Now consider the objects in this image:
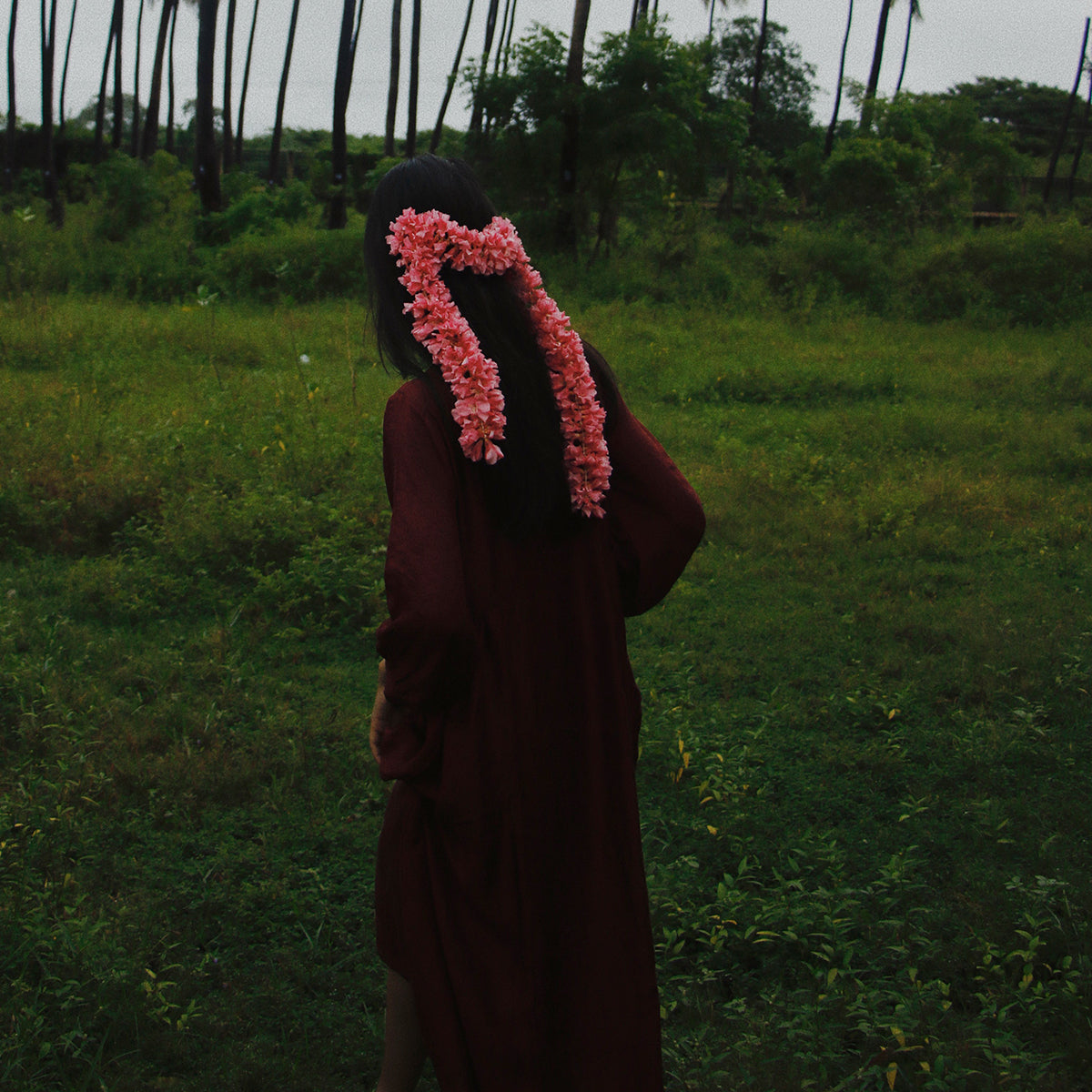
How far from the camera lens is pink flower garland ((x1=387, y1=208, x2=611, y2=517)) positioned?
5.70 ft

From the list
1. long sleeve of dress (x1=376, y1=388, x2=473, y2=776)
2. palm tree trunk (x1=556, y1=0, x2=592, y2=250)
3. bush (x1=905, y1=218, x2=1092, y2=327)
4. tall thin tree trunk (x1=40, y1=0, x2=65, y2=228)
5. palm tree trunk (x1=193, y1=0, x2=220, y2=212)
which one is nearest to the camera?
long sleeve of dress (x1=376, y1=388, x2=473, y2=776)

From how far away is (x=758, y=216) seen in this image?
21.7m

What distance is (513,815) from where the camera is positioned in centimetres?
179

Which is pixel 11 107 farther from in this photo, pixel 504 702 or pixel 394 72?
pixel 504 702

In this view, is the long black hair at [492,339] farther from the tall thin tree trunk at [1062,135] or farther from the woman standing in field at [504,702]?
the tall thin tree trunk at [1062,135]

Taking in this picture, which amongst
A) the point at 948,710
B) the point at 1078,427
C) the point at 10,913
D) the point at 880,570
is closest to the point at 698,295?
the point at 1078,427

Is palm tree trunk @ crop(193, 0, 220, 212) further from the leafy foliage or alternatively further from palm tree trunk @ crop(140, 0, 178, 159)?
the leafy foliage

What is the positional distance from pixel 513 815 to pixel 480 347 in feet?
2.59

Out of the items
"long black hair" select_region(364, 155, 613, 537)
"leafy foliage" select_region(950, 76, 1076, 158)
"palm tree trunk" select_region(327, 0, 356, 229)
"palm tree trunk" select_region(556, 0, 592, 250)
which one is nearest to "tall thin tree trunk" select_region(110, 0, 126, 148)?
"palm tree trunk" select_region(327, 0, 356, 229)

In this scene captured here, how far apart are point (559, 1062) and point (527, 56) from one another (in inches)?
647

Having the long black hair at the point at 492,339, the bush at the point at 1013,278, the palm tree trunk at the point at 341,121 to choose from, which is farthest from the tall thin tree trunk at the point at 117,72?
the long black hair at the point at 492,339

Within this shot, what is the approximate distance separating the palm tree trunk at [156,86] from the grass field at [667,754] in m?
25.5

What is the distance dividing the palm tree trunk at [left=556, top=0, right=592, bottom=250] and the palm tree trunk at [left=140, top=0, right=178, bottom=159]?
1774 centimetres

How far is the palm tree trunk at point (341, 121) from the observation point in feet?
60.0
